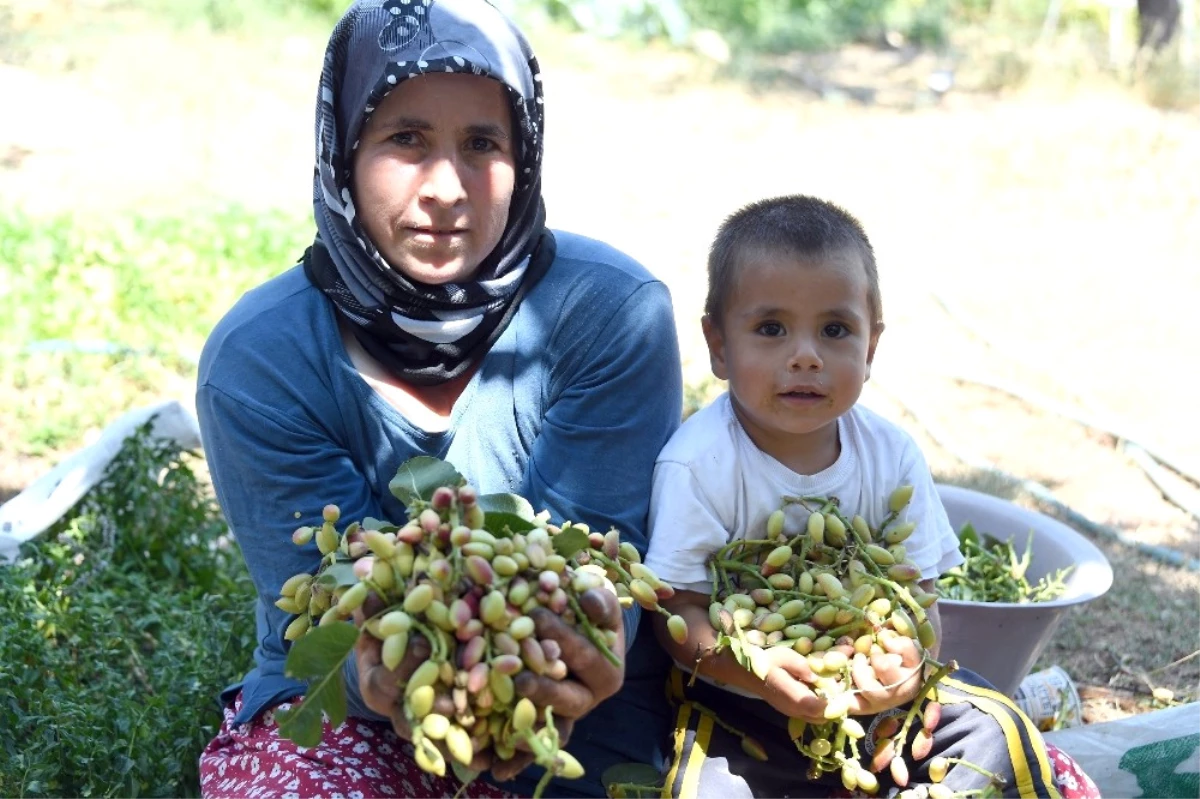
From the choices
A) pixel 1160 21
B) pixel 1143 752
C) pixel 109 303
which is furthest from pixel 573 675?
pixel 1160 21

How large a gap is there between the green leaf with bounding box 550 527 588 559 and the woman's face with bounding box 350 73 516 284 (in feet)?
1.84

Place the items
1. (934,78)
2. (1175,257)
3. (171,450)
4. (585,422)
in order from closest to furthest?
1. (585,422)
2. (171,450)
3. (1175,257)
4. (934,78)

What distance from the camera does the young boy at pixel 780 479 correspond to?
2.07 m

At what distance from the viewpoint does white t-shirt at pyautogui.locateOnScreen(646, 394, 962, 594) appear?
2107 millimetres

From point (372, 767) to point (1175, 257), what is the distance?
17.9 ft

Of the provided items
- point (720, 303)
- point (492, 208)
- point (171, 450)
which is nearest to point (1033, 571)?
point (720, 303)

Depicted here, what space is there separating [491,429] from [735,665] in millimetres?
541

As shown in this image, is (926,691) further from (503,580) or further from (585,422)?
(503,580)

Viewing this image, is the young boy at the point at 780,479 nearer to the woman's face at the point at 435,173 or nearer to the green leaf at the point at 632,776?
the green leaf at the point at 632,776

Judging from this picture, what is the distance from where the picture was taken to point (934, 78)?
9.91 meters

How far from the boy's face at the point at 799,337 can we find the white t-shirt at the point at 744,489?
0.08m

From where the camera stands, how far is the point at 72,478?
11.0 ft

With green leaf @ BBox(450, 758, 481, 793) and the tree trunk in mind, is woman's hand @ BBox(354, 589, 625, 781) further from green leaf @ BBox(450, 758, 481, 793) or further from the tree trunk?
the tree trunk

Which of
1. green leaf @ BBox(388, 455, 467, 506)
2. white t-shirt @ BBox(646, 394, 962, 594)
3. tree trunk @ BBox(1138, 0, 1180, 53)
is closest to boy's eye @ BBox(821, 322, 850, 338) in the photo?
white t-shirt @ BBox(646, 394, 962, 594)
